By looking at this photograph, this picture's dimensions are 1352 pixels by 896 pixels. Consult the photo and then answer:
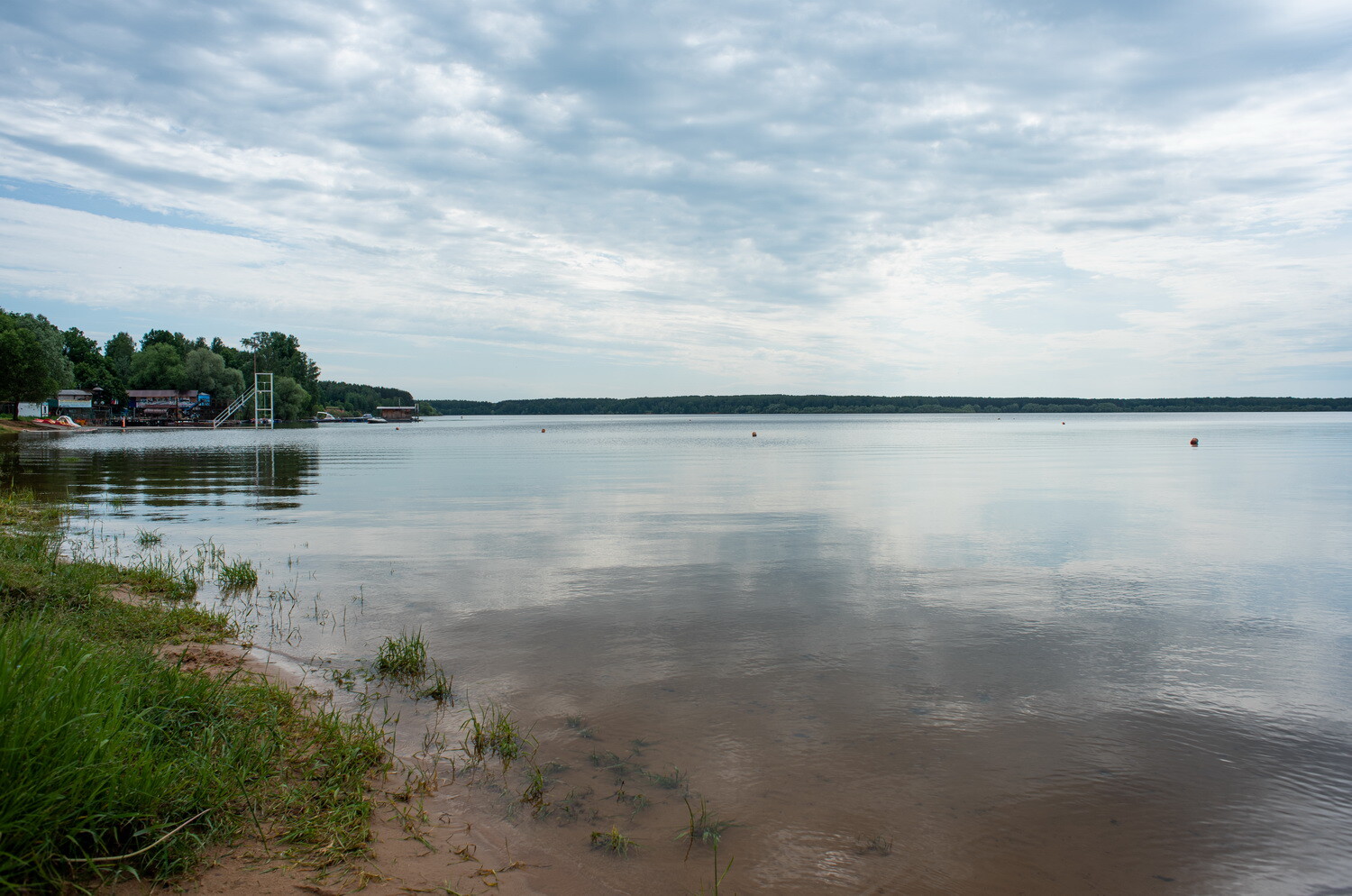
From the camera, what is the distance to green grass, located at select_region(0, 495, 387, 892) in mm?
3820

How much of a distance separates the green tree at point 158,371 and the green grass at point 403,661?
147m

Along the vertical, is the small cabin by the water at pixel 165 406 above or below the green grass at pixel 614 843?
above

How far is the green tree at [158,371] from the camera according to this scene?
13175 cm

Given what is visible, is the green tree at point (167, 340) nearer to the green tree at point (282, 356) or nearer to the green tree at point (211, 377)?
the green tree at point (282, 356)

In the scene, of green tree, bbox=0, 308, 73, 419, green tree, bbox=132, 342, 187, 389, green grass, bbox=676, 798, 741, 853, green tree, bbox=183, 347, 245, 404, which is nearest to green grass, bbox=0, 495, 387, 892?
green grass, bbox=676, 798, 741, 853

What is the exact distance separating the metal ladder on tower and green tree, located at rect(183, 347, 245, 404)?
2.26m

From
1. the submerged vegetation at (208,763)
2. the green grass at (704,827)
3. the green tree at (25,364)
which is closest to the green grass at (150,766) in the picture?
the submerged vegetation at (208,763)

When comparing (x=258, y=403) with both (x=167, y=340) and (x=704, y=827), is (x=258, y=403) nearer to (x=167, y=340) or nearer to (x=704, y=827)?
(x=167, y=340)

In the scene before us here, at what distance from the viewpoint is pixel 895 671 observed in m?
8.67

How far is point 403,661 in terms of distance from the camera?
859cm

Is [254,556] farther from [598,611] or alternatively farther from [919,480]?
[919,480]

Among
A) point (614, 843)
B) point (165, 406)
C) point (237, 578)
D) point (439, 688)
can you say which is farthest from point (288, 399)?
point (614, 843)

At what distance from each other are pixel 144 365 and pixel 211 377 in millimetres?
13621

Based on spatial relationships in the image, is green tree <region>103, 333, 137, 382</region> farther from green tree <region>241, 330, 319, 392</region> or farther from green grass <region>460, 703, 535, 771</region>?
green grass <region>460, 703, 535, 771</region>
